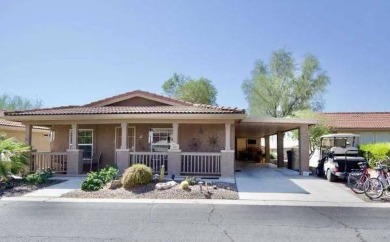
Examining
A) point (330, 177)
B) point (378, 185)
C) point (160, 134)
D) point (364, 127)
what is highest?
point (364, 127)

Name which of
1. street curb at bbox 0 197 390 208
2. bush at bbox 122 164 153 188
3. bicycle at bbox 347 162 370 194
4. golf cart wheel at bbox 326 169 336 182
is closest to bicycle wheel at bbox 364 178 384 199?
bicycle at bbox 347 162 370 194

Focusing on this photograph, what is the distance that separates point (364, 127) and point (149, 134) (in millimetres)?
20040

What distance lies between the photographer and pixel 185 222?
24.8 feet

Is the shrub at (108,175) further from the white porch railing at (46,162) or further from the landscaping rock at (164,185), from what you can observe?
the white porch railing at (46,162)

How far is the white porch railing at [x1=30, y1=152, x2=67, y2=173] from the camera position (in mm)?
16422

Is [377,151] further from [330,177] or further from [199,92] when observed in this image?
[199,92]

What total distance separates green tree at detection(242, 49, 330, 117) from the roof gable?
18958 millimetres

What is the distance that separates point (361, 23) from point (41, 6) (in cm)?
1567

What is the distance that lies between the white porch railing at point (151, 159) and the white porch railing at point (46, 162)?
3.51m

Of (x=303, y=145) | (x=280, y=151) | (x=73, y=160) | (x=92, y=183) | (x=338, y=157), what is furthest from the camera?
(x=280, y=151)

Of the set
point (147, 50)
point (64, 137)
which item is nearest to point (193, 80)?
point (147, 50)

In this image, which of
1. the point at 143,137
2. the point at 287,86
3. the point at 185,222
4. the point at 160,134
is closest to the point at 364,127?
the point at 287,86

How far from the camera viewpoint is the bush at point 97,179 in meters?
11.9

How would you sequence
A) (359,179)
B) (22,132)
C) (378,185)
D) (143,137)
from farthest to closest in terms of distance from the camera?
1. (22,132)
2. (143,137)
3. (359,179)
4. (378,185)
